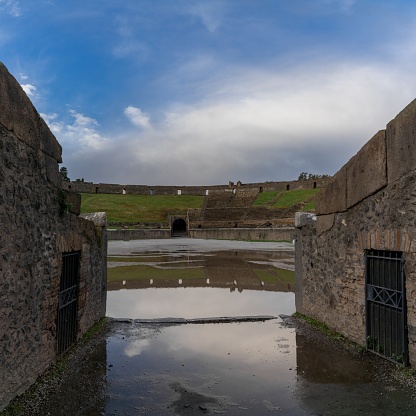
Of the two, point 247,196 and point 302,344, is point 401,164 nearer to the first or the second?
point 302,344

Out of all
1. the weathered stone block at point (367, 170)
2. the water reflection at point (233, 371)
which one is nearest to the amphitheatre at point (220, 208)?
the water reflection at point (233, 371)

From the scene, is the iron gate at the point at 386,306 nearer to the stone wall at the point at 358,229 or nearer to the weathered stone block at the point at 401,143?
the stone wall at the point at 358,229

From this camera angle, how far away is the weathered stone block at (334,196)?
800 centimetres

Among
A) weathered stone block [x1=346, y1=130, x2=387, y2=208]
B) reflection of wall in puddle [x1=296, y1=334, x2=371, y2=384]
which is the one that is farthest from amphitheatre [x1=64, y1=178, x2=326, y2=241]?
reflection of wall in puddle [x1=296, y1=334, x2=371, y2=384]

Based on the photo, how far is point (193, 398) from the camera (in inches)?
202

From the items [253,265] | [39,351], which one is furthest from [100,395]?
[253,265]

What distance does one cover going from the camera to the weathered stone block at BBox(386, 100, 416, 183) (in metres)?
5.77

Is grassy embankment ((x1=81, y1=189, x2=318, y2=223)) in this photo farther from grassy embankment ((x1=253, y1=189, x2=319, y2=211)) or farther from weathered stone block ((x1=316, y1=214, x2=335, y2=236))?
weathered stone block ((x1=316, y1=214, x2=335, y2=236))

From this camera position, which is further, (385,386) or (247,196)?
(247,196)

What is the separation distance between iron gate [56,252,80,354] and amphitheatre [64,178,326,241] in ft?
117

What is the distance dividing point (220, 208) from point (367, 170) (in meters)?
57.8

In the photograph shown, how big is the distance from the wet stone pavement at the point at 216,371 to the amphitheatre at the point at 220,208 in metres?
33.6

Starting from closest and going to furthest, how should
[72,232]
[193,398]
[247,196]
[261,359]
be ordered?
[193,398] < [261,359] < [72,232] < [247,196]

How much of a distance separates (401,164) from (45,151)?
5427mm
